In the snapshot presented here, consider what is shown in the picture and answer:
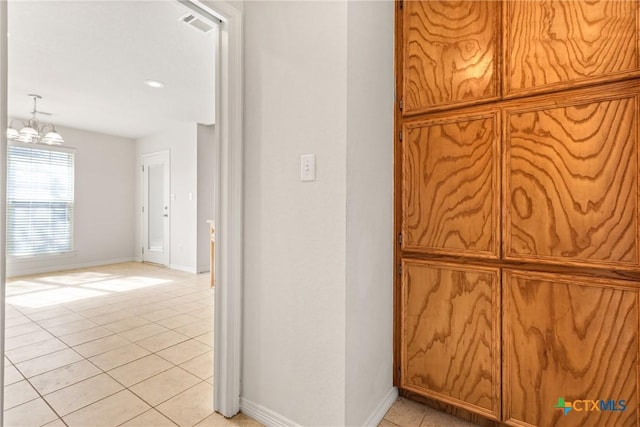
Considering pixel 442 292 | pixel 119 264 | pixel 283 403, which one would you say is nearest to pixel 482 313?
pixel 442 292

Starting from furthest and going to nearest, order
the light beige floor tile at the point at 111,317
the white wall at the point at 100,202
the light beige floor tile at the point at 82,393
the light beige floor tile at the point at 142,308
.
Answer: the white wall at the point at 100,202 → the light beige floor tile at the point at 142,308 → the light beige floor tile at the point at 111,317 → the light beige floor tile at the point at 82,393

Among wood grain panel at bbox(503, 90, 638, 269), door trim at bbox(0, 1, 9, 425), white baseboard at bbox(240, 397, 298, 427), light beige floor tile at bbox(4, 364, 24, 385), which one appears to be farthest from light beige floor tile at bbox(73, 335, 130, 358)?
wood grain panel at bbox(503, 90, 638, 269)

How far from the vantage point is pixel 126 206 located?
627 centimetres

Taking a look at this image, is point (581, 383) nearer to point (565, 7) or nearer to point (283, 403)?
point (283, 403)

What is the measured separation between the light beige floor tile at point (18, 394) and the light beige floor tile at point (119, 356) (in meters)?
0.36

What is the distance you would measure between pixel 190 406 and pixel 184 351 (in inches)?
29.7

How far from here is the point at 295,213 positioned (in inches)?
57.3

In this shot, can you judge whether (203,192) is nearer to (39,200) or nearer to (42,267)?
(39,200)

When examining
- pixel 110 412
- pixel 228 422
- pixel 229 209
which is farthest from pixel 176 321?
pixel 229 209

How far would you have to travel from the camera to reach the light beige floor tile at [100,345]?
7.89ft

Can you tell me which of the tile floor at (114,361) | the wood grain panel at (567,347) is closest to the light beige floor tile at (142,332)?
the tile floor at (114,361)

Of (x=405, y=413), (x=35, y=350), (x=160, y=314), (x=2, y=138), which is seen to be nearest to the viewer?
(x=2, y=138)

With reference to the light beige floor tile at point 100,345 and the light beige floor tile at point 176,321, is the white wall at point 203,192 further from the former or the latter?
the light beige floor tile at point 100,345

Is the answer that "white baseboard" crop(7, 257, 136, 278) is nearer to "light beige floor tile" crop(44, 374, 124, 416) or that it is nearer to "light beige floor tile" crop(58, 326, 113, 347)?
"light beige floor tile" crop(58, 326, 113, 347)
